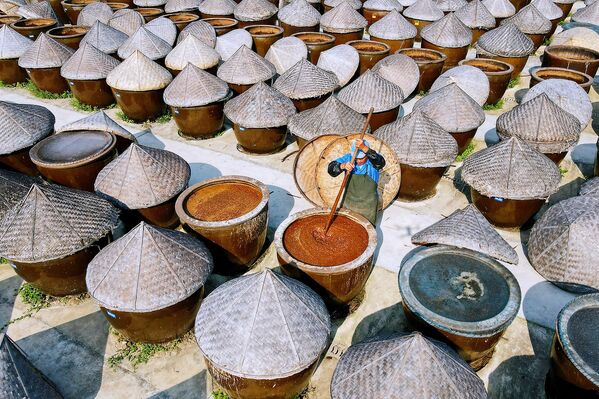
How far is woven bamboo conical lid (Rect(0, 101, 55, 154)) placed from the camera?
341 inches

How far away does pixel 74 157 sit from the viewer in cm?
809

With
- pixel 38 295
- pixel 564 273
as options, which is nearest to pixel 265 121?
pixel 38 295

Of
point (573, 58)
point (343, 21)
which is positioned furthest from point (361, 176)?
point (573, 58)

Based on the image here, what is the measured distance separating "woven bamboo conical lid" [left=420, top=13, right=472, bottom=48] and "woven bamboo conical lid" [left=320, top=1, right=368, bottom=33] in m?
2.49

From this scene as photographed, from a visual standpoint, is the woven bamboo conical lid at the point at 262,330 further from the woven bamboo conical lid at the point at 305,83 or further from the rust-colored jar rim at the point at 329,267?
the woven bamboo conical lid at the point at 305,83

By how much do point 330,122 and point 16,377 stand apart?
21.2 feet

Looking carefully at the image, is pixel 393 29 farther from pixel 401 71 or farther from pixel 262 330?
pixel 262 330

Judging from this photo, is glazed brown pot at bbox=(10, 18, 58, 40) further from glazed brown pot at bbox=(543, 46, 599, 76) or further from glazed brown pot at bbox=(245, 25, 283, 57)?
glazed brown pot at bbox=(543, 46, 599, 76)

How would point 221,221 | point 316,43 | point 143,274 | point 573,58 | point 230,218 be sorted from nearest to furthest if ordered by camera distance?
point 143,274 → point 221,221 → point 230,218 → point 573,58 → point 316,43

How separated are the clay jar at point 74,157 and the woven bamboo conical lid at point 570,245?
7958 millimetres

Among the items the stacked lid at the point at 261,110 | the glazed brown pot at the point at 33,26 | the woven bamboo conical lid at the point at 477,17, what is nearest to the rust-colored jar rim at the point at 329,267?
the stacked lid at the point at 261,110

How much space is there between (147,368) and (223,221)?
230 cm

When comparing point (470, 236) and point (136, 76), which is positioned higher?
point (136, 76)

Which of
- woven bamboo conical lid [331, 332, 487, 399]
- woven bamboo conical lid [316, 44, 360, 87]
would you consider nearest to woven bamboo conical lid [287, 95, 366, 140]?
woven bamboo conical lid [316, 44, 360, 87]
